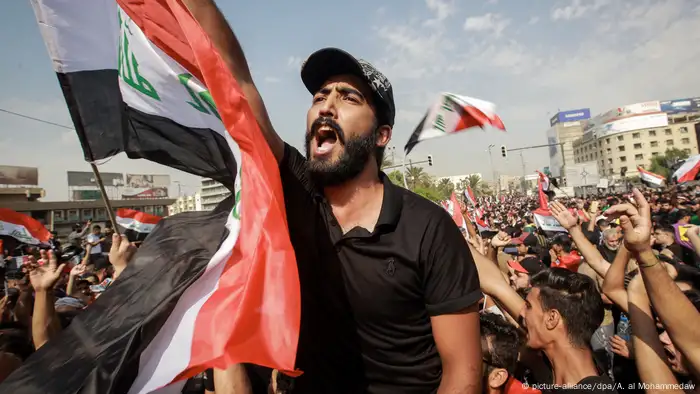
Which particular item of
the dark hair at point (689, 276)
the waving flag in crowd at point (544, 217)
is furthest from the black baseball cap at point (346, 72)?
the waving flag in crowd at point (544, 217)

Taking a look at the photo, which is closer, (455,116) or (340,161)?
(340,161)

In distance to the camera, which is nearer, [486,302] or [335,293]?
[335,293]

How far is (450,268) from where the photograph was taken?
165 cm

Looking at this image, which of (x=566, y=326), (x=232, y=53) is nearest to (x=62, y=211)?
(x=232, y=53)

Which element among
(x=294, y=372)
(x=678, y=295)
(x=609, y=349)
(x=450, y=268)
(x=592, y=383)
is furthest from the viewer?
(x=609, y=349)

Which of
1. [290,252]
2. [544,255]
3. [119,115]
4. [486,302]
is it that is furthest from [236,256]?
[544,255]

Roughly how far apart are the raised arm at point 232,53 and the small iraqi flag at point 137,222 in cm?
819

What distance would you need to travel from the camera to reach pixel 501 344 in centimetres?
308

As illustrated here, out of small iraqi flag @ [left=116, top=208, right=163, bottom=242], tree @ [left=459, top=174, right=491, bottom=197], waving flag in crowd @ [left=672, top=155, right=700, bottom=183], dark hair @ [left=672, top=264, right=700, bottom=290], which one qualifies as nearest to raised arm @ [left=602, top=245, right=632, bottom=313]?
dark hair @ [left=672, top=264, right=700, bottom=290]

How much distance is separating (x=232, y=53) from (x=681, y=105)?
136381mm

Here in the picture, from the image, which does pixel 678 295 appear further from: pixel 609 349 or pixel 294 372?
pixel 609 349

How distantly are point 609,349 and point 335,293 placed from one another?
397 cm

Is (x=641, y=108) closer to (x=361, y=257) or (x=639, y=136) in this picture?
(x=639, y=136)

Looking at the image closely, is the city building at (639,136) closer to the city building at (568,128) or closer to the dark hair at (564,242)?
the city building at (568,128)
